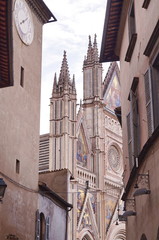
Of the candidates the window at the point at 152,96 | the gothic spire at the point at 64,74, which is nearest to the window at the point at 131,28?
the window at the point at 152,96

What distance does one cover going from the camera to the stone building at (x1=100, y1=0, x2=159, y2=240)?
7160mm

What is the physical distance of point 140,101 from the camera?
8578 millimetres

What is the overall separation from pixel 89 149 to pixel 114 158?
13.2ft

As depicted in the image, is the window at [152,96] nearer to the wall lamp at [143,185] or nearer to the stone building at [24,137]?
the wall lamp at [143,185]

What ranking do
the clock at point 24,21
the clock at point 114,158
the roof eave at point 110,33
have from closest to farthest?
the roof eave at point 110,33 → the clock at point 24,21 → the clock at point 114,158

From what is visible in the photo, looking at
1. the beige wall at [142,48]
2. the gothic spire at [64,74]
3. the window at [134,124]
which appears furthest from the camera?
the gothic spire at [64,74]

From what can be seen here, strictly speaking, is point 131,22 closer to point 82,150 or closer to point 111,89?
point 82,150

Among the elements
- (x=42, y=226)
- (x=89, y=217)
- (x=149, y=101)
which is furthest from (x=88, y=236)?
(x=149, y=101)

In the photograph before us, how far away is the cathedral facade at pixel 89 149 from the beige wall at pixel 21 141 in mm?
18817

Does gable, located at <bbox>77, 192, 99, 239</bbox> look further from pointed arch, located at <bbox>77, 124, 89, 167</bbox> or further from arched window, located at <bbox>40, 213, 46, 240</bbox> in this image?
arched window, located at <bbox>40, 213, 46, 240</bbox>

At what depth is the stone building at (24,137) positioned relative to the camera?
13.3m

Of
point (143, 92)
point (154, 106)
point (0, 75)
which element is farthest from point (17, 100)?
point (154, 106)

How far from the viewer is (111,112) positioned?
4384cm

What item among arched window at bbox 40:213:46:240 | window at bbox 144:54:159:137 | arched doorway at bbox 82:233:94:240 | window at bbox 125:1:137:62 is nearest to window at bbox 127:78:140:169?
window at bbox 125:1:137:62
